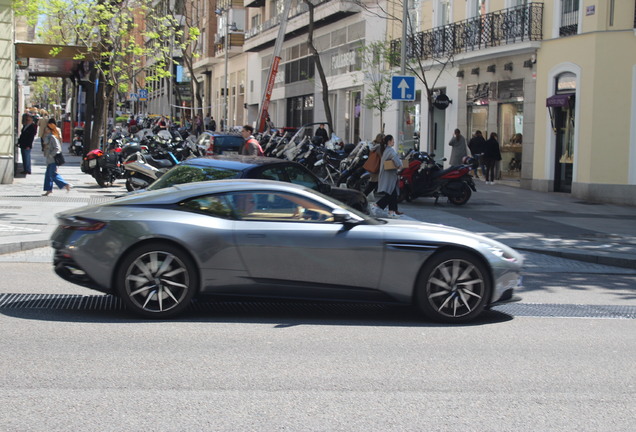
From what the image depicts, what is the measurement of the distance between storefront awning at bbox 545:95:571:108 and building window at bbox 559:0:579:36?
196 cm

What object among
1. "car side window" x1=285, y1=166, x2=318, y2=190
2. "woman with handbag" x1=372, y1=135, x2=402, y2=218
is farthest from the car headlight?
"woman with handbag" x1=372, y1=135, x2=402, y2=218

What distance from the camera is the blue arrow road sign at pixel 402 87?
21188mm

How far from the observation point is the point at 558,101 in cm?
2733

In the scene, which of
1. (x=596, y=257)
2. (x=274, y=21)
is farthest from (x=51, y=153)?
(x=274, y=21)

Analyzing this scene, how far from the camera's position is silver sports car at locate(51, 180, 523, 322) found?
7.84 m

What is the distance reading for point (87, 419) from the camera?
5.02 metres

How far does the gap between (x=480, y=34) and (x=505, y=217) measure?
1342 centimetres

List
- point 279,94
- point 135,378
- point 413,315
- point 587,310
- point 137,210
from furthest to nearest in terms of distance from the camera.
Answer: point 279,94, point 587,310, point 413,315, point 137,210, point 135,378

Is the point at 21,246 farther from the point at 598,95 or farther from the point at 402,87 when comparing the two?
the point at 598,95

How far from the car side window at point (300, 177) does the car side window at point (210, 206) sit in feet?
15.7

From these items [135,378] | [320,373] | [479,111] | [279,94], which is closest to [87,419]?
[135,378]

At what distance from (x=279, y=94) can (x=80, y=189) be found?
34462 mm

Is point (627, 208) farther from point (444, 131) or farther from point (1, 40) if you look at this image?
point (1, 40)

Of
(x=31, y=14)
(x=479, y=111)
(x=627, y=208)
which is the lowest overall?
(x=627, y=208)
